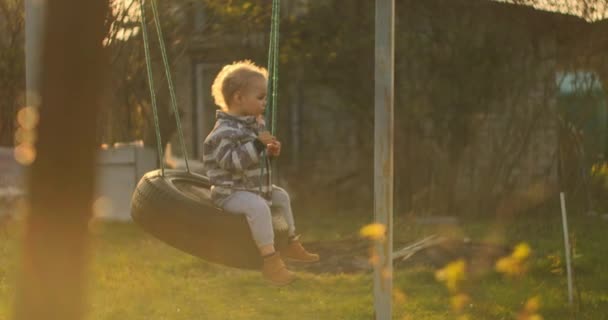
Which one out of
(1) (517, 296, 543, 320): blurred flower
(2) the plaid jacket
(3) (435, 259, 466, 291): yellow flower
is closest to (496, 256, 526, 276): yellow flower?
(3) (435, 259, 466, 291): yellow flower

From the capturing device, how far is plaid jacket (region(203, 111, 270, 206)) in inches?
203

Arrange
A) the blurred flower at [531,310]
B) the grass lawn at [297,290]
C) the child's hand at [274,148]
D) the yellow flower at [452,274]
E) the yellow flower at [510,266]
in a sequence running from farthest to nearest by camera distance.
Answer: the yellow flower at [510,266] → the yellow flower at [452,274] → the grass lawn at [297,290] → the blurred flower at [531,310] → the child's hand at [274,148]

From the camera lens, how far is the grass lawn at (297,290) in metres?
7.13

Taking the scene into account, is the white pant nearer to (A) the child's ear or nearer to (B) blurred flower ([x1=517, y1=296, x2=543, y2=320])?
(A) the child's ear

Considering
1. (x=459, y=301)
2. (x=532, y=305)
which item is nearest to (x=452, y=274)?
(x=459, y=301)

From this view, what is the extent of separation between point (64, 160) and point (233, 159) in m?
0.85

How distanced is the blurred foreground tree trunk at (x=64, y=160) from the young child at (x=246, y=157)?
0.74 m

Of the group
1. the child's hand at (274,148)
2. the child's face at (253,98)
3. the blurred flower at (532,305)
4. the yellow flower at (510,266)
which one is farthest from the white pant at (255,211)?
the yellow flower at (510,266)

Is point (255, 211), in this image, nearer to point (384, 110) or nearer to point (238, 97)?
point (238, 97)

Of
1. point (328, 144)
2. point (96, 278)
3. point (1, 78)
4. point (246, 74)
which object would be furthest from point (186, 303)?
point (328, 144)

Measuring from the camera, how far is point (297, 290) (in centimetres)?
812

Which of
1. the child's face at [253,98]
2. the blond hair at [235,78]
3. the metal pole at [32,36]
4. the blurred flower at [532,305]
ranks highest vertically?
the metal pole at [32,36]

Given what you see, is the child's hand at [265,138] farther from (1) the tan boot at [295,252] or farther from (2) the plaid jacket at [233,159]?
(1) the tan boot at [295,252]

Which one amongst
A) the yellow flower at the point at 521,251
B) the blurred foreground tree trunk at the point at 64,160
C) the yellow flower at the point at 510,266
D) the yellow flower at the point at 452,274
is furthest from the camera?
the yellow flower at the point at 521,251
